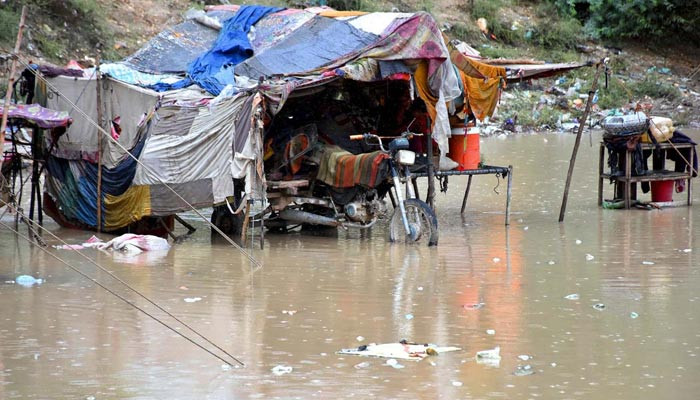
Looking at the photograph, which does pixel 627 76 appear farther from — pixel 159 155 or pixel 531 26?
pixel 159 155

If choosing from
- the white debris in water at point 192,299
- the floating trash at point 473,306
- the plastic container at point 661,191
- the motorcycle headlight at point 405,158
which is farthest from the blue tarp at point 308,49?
the plastic container at point 661,191

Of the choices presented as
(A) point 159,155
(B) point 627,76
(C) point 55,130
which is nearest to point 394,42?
(A) point 159,155

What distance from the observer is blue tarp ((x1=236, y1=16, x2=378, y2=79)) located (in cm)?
1171

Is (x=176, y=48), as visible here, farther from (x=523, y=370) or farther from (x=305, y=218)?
(x=523, y=370)

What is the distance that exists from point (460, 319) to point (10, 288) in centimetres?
392

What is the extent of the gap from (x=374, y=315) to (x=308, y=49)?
189 inches

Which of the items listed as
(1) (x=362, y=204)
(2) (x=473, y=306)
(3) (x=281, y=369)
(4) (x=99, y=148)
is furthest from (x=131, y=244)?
(3) (x=281, y=369)

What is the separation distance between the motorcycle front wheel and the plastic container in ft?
14.2

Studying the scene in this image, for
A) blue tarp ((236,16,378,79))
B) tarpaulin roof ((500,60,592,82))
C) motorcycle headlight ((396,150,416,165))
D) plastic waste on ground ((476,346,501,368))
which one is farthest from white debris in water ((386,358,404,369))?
tarpaulin roof ((500,60,592,82))

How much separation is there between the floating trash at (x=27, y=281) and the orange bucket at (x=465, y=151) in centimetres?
521

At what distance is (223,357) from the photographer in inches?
268

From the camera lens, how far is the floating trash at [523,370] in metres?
6.40

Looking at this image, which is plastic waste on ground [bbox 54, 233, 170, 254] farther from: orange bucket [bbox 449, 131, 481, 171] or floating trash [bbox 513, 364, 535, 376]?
floating trash [bbox 513, 364, 535, 376]

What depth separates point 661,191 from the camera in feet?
47.0
